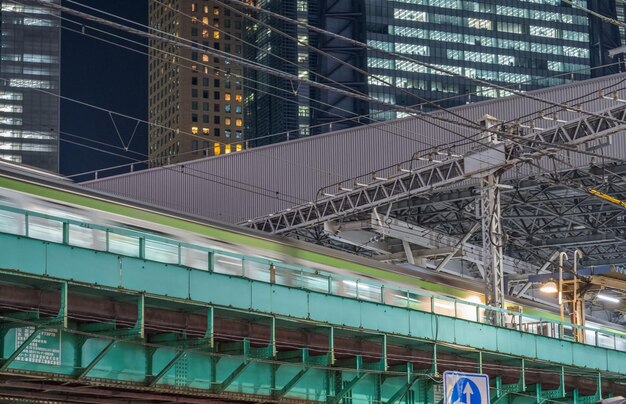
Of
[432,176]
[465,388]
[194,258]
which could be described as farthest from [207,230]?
[432,176]

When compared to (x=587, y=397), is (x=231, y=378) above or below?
below

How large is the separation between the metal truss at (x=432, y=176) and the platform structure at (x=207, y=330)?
8936mm

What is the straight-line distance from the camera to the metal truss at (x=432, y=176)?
45.6 meters

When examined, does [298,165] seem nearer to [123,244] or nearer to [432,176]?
[432,176]

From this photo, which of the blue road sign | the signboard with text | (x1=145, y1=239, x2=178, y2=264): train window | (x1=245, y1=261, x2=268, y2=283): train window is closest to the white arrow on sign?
the blue road sign

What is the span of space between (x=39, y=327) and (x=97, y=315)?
226 centimetres

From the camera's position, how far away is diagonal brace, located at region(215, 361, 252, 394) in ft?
89.5

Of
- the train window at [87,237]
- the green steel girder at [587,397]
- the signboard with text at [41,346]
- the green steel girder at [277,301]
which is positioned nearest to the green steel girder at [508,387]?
the green steel girder at [277,301]

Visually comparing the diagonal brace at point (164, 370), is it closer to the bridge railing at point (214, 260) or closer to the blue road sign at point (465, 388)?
the bridge railing at point (214, 260)

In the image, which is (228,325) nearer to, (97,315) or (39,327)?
(97,315)

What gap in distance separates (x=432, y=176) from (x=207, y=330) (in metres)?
28.3

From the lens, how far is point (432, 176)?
53.3m

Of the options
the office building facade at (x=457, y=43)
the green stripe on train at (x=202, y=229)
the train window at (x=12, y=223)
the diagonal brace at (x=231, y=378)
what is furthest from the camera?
the office building facade at (x=457, y=43)

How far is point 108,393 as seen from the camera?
26.1 m
